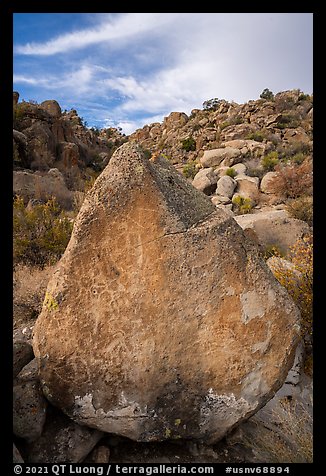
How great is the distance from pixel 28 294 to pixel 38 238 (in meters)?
1.84

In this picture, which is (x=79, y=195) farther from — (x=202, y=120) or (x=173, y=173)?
(x=202, y=120)

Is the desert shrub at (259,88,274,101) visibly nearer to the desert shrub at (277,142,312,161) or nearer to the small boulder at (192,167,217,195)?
the desert shrub at (277,142,312,161)

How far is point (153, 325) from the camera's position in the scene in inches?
96.1

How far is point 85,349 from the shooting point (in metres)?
2.46

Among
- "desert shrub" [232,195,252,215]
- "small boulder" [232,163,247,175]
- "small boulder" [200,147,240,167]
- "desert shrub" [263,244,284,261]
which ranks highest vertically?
"small boulder" [200,147,240,167]

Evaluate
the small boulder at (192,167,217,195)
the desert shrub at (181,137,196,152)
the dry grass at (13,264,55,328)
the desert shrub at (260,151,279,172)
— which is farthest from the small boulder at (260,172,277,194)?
the desert shrub at (181,137,196,152)

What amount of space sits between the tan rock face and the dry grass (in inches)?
93.8

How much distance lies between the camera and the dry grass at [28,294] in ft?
15.5

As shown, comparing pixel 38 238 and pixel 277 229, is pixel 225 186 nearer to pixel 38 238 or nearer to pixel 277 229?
pixel 277 229

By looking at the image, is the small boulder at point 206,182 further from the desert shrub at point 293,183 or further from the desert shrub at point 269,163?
the desert shrub at point 269,163

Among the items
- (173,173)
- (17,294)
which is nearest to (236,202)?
(17,294)

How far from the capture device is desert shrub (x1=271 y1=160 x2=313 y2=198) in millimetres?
11602

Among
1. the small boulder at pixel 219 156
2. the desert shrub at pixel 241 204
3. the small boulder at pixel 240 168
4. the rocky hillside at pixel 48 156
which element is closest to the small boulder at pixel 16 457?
the rocky hillside at pixel 48 156

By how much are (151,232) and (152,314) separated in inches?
22.7
